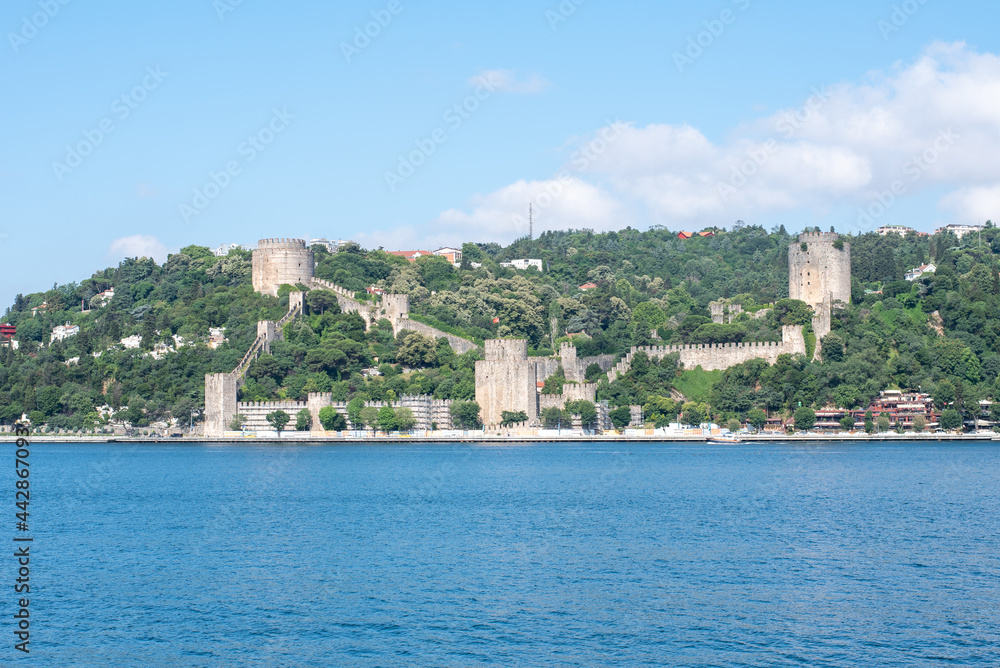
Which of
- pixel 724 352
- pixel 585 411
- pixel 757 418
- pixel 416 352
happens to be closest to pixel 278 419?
pixel 416 352

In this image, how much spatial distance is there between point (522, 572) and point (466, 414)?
38349 millimetres

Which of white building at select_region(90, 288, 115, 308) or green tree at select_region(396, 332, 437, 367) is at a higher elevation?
white building at select_region(90, 288, 115, 308)

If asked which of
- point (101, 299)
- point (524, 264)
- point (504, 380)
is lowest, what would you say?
point (504, 380)

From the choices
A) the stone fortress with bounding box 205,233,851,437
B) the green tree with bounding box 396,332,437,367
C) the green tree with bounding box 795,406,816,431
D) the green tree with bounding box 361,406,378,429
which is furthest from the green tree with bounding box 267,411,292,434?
the green tree with bounding box 795,406,816,431

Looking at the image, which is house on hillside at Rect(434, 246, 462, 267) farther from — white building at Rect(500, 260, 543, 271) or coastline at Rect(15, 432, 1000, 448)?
coastline at Rect(15, 432, 1000, 448)

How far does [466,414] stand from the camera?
194 feet

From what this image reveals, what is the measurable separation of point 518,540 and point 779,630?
8.85 metres

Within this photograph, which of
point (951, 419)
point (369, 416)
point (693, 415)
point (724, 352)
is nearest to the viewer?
point (951, 419)

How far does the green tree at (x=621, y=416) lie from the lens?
59.6 meters

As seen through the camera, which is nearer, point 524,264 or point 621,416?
point 621,416

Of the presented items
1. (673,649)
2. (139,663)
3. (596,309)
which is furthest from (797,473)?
(596,309)

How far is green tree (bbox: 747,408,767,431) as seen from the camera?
57625 mm

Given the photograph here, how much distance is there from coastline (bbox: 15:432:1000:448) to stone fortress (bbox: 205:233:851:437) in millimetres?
961

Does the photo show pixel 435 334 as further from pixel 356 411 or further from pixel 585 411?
pixel 585 411
